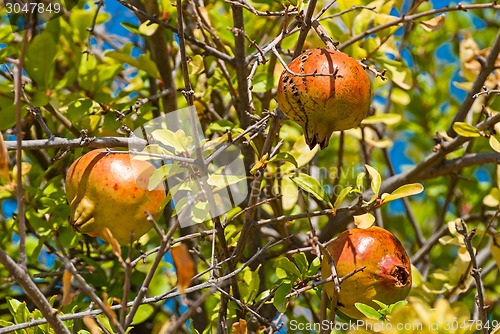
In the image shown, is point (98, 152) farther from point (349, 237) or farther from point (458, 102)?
point (458, 102)

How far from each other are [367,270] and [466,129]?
47cm

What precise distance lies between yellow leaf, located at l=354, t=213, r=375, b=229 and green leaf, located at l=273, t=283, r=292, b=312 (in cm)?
18

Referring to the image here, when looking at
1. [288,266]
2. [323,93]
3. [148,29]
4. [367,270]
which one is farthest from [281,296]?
[148,29]

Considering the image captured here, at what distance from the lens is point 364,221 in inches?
60.8

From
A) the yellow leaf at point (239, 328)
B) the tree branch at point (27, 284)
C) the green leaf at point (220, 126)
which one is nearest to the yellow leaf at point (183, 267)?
the tree branch at point (27, 284)

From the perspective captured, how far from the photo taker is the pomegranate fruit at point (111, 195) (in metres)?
1.47

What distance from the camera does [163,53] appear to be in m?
2.10

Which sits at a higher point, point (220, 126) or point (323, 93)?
point (323, 93)

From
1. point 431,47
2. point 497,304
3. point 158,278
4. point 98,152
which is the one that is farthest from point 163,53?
point 497,304

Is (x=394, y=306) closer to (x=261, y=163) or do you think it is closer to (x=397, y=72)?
(x=261, y=163)

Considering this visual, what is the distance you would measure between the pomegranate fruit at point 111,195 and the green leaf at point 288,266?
0.86ft

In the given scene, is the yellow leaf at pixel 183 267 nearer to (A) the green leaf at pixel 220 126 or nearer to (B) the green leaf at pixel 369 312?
(B) the green leaf at pixel 369 312

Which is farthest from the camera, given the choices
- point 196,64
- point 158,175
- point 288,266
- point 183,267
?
point 196,64

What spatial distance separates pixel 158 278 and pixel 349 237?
1182mm
